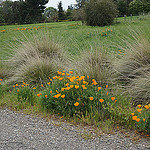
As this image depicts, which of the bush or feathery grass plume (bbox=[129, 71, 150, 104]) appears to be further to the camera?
the bush

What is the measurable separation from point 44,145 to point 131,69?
241 cm

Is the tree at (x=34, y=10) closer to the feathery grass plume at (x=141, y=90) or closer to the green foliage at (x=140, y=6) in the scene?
the green foliage at (x=140, y=6)

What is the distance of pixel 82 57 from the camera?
184 inches

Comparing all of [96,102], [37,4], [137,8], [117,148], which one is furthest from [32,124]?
[37,4]

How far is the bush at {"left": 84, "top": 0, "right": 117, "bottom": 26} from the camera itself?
1275 centimetres

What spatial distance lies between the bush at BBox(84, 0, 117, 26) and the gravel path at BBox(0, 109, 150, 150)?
10.9 metres

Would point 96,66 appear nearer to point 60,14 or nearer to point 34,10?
point 34,10

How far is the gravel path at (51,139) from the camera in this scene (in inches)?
97.3

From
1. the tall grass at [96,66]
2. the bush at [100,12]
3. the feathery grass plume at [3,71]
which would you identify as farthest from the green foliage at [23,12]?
the tall grass at [96,66]

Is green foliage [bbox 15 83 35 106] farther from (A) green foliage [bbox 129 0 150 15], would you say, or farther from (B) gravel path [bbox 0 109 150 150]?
(A) green foliage [bbox 129 0 150 15]

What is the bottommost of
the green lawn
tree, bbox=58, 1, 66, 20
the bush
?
the green lawn

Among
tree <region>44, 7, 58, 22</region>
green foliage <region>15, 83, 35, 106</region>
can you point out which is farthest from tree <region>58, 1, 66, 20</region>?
green foliage <region>15, 83, 35, 106</region>

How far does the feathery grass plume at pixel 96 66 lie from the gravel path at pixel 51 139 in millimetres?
1458

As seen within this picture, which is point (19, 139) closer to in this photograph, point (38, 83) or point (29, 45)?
point (38, 83)
